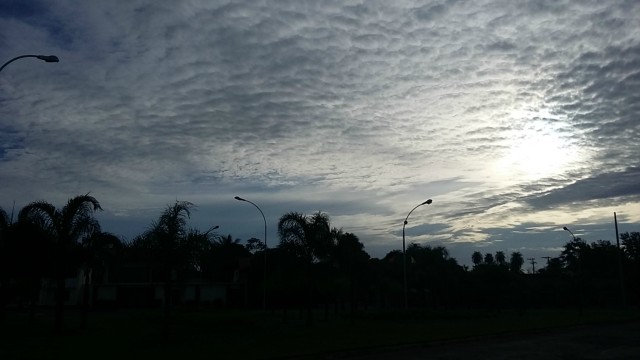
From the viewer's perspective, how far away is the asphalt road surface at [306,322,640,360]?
760 inches

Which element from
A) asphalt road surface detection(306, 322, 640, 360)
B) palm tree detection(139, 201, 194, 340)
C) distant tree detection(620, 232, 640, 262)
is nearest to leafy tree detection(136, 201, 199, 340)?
palm tree detection(139, 201, 194, 340)

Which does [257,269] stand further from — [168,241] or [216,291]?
[168,241]

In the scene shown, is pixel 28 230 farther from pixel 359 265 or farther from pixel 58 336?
pixel 359 265

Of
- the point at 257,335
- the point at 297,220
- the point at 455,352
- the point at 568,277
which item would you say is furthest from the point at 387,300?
the point at 455,352

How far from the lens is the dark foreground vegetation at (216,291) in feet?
79.1

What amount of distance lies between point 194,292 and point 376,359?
200ft

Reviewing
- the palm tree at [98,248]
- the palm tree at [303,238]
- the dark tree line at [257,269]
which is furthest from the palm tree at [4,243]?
the palm tree at [303,238]

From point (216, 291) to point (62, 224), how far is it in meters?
49.1

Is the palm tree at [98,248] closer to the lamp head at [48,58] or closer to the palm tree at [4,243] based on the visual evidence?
the palm tree at [4,243]

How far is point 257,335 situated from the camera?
90.3 ft

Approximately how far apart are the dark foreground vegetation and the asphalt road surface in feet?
4.23

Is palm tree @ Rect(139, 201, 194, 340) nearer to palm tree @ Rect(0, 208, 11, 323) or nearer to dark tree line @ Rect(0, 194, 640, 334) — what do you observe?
dark tree line @ Rect(0, 194, 640, 334)

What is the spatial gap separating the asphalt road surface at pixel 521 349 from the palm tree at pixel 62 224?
1645 cm

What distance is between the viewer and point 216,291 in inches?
3031
